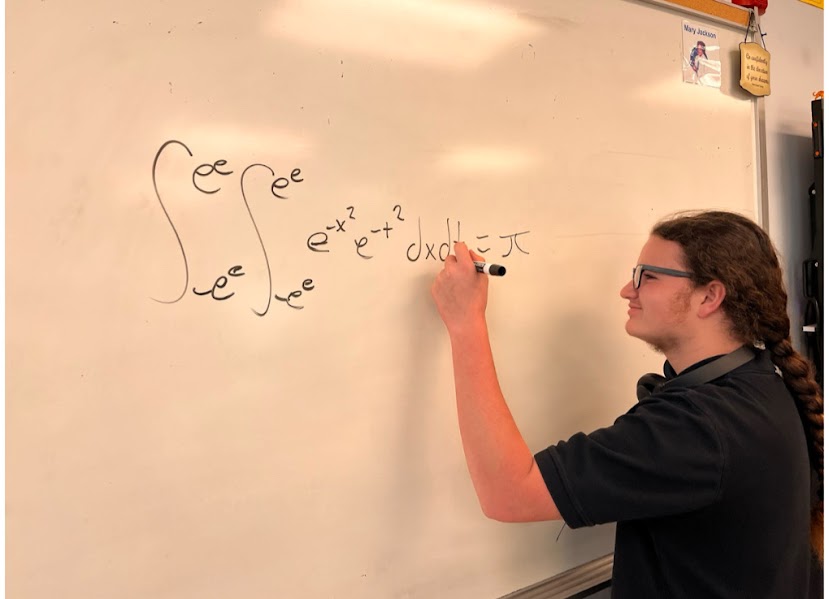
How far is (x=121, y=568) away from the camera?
29.3 inches

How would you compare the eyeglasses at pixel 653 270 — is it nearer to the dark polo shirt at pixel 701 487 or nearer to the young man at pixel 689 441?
the young man at pixel 689 441

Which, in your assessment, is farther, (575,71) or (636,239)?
(636,239)

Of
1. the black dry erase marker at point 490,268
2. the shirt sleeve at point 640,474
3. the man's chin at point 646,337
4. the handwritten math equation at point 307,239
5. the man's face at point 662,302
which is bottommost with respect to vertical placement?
the shirt sleeve at point 640,474

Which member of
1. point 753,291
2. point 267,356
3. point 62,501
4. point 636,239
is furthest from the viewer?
point 636,239

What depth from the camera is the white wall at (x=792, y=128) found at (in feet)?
5.34

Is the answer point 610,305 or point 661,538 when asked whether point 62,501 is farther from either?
point 610,305

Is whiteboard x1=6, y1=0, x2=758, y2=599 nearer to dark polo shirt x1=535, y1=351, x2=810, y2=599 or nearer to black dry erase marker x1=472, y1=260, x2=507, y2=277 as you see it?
black dry erase marker x1=472, y1=260, x2=507, y2=277

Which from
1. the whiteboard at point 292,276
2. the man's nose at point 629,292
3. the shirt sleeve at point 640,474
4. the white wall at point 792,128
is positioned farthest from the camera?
the white wall at point 792,128

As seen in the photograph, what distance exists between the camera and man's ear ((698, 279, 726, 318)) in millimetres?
994

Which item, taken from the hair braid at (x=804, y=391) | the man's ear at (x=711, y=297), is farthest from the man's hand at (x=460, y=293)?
the hair braid at (x=804, y=391)

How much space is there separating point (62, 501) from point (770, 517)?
878 mm

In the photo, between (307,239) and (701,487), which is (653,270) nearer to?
(701,487)

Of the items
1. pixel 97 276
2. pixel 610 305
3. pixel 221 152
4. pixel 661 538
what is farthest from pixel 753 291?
pixel 97 276

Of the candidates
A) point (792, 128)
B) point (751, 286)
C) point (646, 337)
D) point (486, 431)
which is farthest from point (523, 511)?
point (792, 128)
